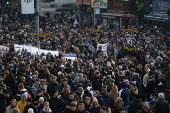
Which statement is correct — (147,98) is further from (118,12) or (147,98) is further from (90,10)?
(90,10)

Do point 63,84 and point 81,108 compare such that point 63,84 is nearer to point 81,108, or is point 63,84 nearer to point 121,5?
point 81,108

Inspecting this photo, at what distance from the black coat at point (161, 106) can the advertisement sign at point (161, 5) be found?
2646cm

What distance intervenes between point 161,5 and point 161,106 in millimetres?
27719

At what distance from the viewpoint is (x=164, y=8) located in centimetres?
3662

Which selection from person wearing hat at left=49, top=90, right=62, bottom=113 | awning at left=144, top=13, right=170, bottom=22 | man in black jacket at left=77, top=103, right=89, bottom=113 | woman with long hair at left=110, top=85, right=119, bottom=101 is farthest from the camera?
awning at left=144, top=13, right=170, bottom=22

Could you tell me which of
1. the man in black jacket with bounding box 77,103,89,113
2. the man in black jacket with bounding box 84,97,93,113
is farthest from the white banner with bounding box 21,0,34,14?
the man in black jacket with bounding box 77,103,89,113

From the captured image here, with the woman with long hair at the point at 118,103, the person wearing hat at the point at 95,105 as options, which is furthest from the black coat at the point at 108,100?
the person wearing hat at the point at 95,105

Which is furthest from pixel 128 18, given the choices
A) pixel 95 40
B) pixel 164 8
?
pixel 95 40

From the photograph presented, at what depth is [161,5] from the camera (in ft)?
123

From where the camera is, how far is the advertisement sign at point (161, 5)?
119 ft

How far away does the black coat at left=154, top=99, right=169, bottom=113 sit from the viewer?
10.8 m

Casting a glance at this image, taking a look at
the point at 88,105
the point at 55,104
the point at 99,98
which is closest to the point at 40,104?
the point at 55,104

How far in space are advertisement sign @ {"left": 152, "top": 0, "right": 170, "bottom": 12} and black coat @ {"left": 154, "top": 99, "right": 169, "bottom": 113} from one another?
2646cm

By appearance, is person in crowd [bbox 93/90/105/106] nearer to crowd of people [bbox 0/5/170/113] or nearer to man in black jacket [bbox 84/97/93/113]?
crowd of people [bbox 0/5/170/113]
